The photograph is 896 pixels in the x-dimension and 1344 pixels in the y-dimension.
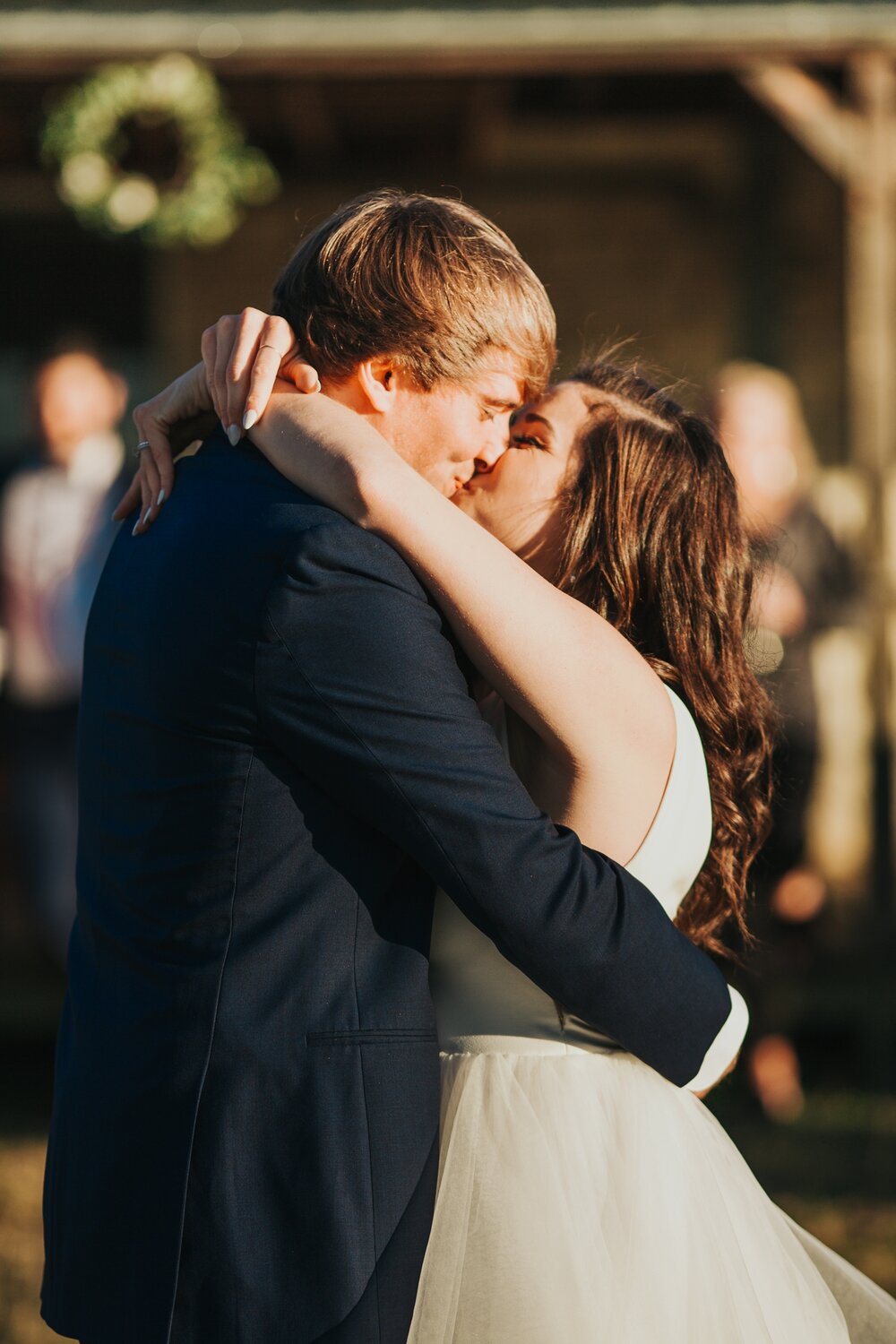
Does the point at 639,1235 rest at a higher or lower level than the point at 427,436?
lower

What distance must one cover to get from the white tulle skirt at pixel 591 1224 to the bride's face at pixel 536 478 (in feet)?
2.37

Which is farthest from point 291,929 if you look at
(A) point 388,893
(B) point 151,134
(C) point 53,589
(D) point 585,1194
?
(B) point 151,134

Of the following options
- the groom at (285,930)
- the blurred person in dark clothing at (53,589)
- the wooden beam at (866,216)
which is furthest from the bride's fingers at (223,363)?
the wooden beam at (866,216)

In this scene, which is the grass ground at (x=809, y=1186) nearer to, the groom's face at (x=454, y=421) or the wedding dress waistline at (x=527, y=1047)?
the wedding dress waistline at (x=527, y=1047)

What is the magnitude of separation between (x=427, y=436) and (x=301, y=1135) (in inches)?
35.5

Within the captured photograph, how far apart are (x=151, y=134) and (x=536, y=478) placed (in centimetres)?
416

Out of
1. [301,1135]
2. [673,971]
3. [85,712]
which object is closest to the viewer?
[301,1135]

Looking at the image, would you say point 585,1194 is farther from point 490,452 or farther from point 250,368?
point 250,368

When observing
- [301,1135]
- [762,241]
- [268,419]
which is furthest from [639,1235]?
[762,241]

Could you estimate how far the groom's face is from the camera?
6.43 feet

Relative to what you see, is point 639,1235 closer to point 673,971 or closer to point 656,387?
point 673,971

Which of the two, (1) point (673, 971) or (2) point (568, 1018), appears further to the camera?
(2) point (568, 1018)

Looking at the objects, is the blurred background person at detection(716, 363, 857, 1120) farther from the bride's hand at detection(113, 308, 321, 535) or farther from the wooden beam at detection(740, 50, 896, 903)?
the bride's hand at detection(113, 308, 321, 535)

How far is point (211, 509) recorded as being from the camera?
5.82 feet
